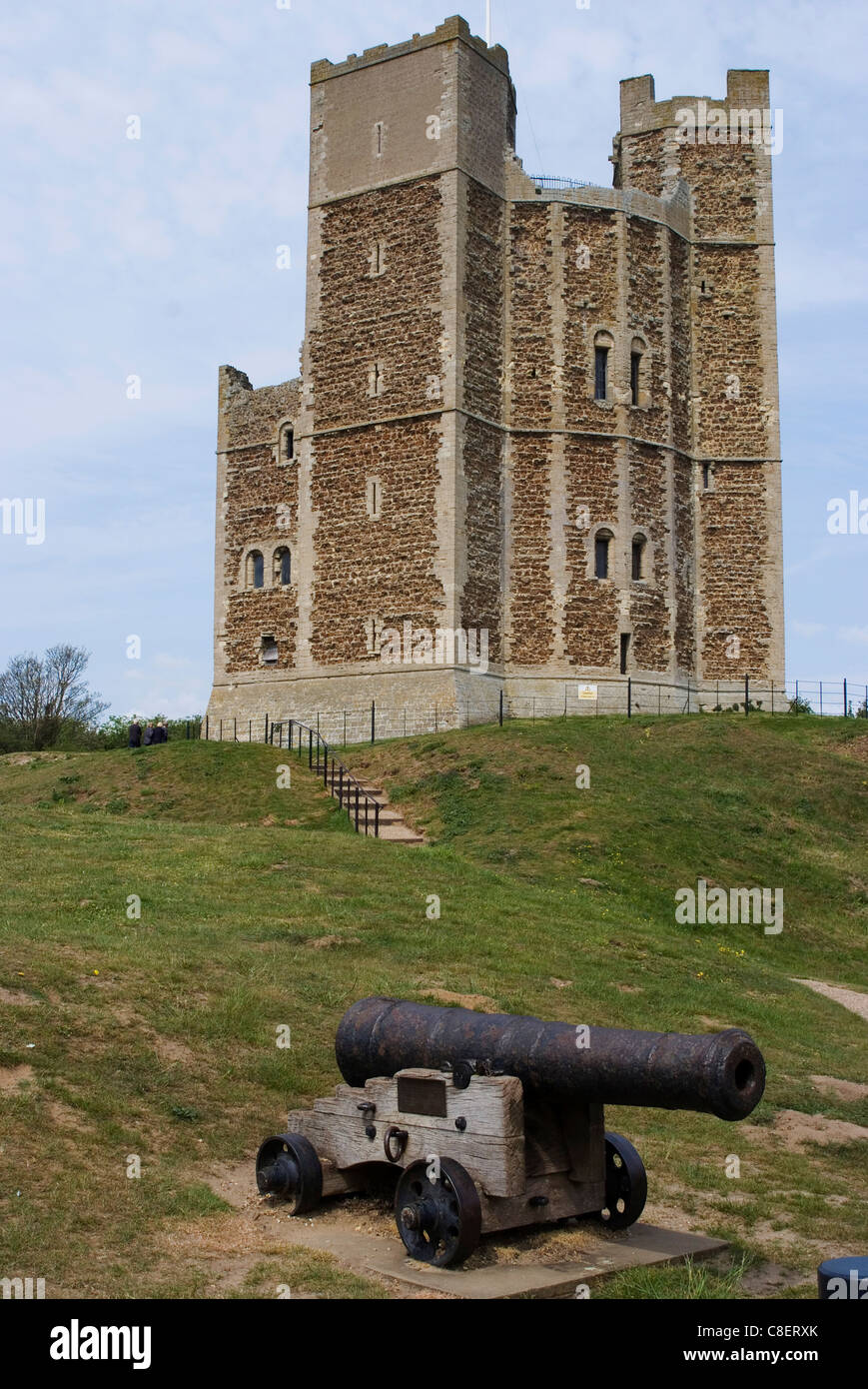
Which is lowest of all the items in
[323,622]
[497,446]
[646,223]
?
[323,622]

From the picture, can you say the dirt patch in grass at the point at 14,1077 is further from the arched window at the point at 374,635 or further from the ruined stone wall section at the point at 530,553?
the ruined stone wall section at the point at 530,553

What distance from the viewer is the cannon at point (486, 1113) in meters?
7.32

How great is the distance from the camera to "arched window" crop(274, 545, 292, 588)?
38375 millimetres

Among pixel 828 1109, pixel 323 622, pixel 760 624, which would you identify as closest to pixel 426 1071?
pixel 828 1109

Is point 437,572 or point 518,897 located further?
point 437,572

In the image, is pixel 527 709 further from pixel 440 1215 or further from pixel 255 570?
pixel 440 1215

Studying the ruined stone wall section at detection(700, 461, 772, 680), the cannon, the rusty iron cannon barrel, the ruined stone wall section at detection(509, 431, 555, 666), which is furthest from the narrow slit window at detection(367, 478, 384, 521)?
the cannon

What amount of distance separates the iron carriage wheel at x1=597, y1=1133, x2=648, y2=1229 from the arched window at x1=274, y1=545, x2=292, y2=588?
30.6 m

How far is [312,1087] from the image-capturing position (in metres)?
10.9

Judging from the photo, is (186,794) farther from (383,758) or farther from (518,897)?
(518,897)

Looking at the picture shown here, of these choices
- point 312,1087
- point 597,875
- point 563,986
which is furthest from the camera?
point 597,875

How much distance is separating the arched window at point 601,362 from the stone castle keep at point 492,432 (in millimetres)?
55

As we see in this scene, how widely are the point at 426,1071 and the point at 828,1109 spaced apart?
206 inches

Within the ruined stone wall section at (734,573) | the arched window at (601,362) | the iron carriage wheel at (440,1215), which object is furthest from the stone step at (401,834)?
the arched window at (601,362)
